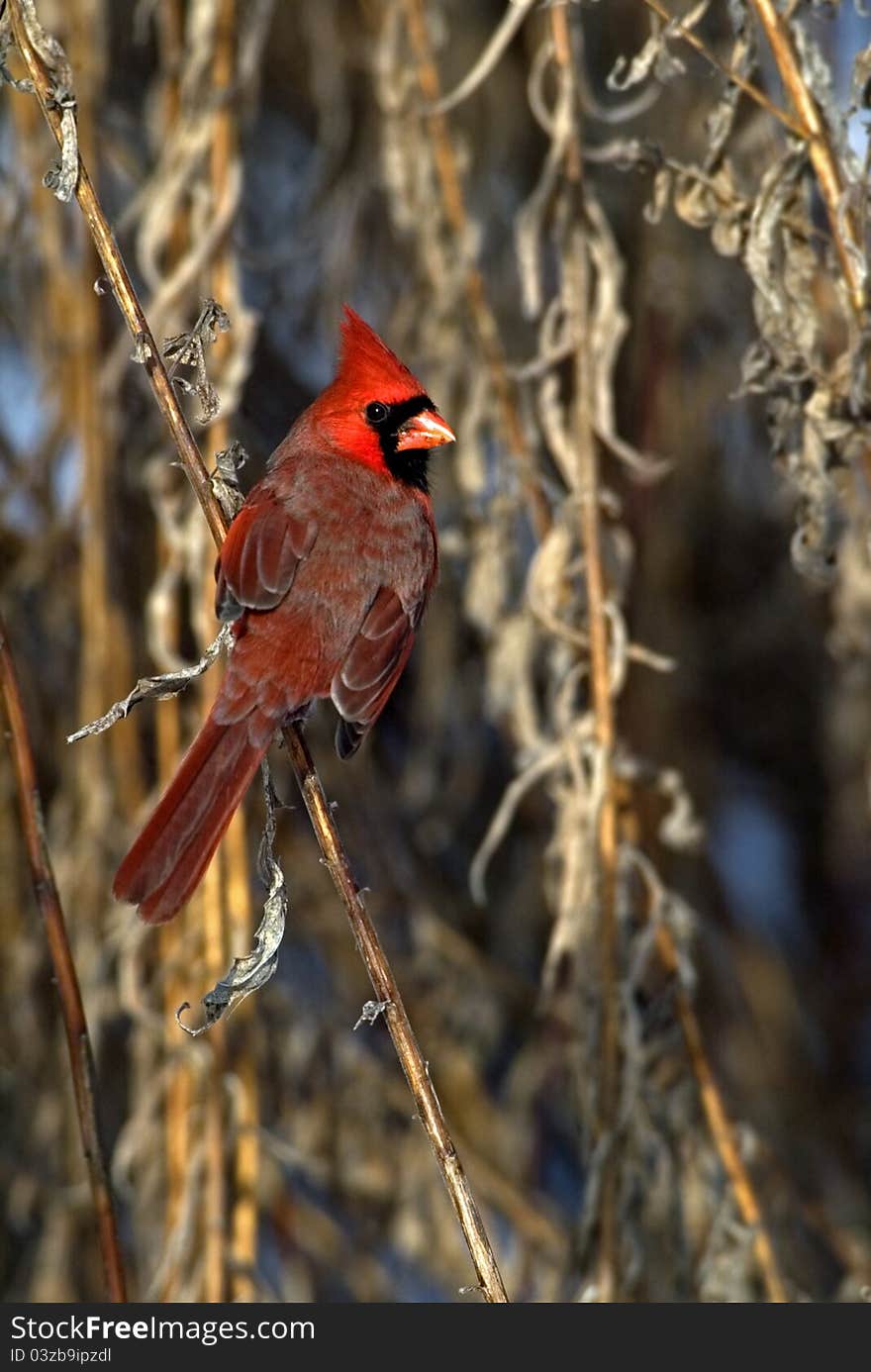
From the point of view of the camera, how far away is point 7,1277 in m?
3.16

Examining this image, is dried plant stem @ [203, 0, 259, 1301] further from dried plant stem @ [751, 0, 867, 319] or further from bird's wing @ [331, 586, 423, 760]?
dried plant stem @ [751, 0, 867, 319]

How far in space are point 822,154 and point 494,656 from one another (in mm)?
1072

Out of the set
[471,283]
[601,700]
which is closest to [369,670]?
[601,700]

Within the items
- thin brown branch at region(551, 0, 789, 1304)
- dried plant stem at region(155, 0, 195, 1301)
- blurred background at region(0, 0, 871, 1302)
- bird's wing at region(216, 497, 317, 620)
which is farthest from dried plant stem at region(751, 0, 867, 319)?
dried plant stem at region(155, 0, 195, 1301)

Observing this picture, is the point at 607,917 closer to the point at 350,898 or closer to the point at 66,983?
the point at 350,898

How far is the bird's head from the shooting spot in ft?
8.66

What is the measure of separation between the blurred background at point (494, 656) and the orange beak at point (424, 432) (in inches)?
7.2

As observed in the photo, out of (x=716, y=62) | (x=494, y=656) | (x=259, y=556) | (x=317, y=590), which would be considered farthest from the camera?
(x=494, y=656)

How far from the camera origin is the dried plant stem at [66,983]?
5.95ft

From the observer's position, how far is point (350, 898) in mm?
1737

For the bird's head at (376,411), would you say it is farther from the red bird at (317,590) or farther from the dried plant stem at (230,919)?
the dried plant stem at (230,919)

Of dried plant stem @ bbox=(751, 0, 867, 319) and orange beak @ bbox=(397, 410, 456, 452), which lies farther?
orange beak @ bbox=(397, 410, 456, 452)
